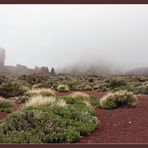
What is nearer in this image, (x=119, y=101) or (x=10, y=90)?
(x=119, y=101)

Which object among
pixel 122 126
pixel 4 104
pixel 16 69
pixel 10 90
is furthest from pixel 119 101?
pixel 16 69

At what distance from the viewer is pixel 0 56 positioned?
112 metres

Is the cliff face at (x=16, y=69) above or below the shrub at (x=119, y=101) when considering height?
above

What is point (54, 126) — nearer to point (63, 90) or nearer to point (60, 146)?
point (60, 146)

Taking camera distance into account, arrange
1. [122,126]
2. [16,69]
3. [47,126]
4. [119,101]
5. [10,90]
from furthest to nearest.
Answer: [16,69], [10,90], [119,101], [122,126], [47,126]

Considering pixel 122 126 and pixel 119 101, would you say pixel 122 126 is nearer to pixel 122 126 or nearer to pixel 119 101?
pixel 122 126

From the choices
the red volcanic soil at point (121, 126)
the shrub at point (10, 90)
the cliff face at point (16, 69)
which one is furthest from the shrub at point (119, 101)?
the cliff face at point (16, 69)

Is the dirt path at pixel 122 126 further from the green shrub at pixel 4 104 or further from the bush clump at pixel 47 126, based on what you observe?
the green shrub at pixel 4 104

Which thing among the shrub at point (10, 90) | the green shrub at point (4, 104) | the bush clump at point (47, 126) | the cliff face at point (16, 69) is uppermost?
the cliff face at point (16, 69)

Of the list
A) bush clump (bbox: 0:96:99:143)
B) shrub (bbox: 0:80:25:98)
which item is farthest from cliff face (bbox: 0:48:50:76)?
bush clump (bbox: 0:96:99:143)

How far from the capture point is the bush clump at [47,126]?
10695 mm

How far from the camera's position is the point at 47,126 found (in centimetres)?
1149

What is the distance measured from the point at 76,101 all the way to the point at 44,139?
7191 mm

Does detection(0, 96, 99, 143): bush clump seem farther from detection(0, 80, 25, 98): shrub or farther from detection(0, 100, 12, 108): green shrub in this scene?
detection(0, 80, 25, 98): shrub
